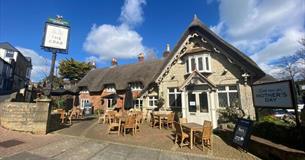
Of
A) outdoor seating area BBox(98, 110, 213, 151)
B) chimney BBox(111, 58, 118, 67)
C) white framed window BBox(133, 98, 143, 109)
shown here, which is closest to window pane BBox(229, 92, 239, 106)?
outdoor seating area BBox(98, 110, 213, 151)

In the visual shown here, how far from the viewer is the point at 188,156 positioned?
6320mm

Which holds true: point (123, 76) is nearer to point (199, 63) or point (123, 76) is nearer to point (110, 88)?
point (110, 88)

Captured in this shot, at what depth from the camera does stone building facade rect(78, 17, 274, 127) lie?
11961 mm

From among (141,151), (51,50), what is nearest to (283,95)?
(141,151)

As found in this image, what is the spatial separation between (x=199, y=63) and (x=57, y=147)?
1097 cm

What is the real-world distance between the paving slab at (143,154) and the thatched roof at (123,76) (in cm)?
1262

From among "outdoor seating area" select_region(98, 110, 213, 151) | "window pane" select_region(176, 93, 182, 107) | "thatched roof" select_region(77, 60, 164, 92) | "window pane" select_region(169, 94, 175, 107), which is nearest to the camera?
"outdoor seating area" select_region(98, 110, 213, 151)

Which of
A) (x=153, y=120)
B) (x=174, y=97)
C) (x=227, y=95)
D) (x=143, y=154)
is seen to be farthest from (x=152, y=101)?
(x=143, y=154)

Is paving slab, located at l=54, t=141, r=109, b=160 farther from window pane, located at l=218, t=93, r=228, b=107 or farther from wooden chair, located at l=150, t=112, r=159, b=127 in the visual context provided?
window pane, located at l=218, t=93, r=228, b=107

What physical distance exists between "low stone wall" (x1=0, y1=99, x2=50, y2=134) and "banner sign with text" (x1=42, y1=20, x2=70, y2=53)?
4.65 meters

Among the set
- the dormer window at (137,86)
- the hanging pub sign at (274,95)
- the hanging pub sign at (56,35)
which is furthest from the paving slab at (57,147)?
the dormer window at (137,86)

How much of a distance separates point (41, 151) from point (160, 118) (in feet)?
22.7

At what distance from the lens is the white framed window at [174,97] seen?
576 inches

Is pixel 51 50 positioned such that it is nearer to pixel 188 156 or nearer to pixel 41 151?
pixel 41 151
